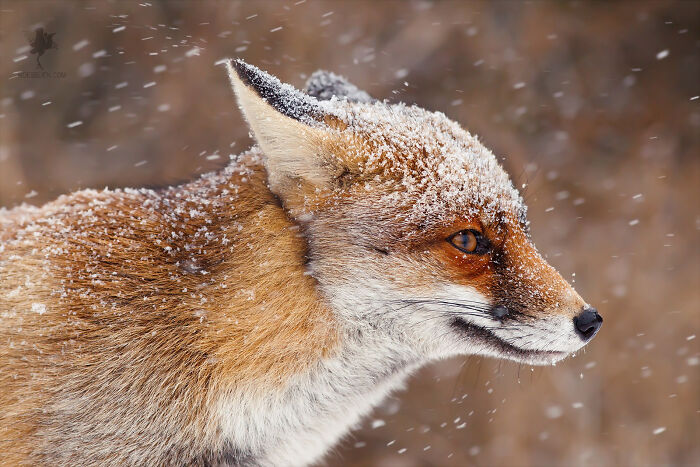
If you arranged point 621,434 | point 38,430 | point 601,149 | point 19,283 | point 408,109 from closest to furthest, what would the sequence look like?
point 38,430 → point 19,283 → point 408,109 → point 621,434 → point 601,149

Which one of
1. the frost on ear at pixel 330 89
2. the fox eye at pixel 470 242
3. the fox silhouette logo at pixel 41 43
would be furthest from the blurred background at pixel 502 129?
the fox eye at pixel 470 242

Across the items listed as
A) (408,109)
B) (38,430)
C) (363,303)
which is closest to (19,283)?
(38,430)

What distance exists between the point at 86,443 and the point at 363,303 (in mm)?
1283

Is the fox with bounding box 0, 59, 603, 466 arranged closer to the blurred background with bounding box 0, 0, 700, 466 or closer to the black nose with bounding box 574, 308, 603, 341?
the black nose with bounding box 574, 308, 603, 341

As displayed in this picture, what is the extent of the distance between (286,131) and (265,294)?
72 cm

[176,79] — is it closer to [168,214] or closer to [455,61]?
[455,61]

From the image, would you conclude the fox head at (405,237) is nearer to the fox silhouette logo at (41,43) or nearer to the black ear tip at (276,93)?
the black ear tip at (276,93)

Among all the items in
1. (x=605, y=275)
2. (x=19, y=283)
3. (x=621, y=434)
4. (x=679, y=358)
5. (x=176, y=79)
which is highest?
(x=19, y=283)

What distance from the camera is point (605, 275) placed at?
759 centimetres

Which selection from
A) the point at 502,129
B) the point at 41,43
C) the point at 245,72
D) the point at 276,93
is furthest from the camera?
the point at 502,129

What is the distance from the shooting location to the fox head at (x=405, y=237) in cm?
266

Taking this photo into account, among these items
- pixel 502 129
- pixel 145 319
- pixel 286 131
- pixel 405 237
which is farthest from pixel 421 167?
pixel 502 129

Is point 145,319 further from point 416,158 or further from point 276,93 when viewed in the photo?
point 416,158

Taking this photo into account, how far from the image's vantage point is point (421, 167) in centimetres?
275
